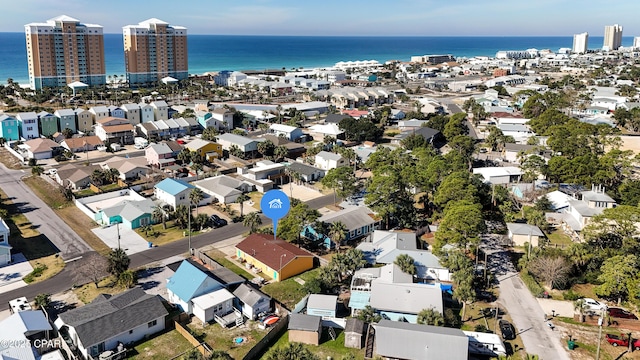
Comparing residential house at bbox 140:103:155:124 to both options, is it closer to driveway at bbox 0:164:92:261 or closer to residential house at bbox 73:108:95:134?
residential house at bbox 73:108:95:134

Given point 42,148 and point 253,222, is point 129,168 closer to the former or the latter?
point 42,148

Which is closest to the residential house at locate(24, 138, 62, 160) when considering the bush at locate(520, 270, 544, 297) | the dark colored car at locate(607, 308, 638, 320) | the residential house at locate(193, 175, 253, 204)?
the residential house at locate(193, 175, 253, 204)

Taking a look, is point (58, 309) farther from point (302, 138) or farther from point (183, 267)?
point (302, 138)

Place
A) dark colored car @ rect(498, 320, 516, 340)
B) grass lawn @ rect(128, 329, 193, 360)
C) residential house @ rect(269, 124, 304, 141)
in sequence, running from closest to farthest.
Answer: grass lawn @ rect(128, 329, 193, 360)
dark colored car @ rect(498, 320, 516, 340)
residential house @ rect(269, 124, 304, 141)

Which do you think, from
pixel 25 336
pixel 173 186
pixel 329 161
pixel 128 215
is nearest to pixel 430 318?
pixel 25 336

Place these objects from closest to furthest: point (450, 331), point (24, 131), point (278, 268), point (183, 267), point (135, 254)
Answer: point (450, 331) → point (183, 267) → point (278, 268) → point (135, 254) → point (24, 131)

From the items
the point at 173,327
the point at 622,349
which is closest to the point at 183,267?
the point at 173,327
